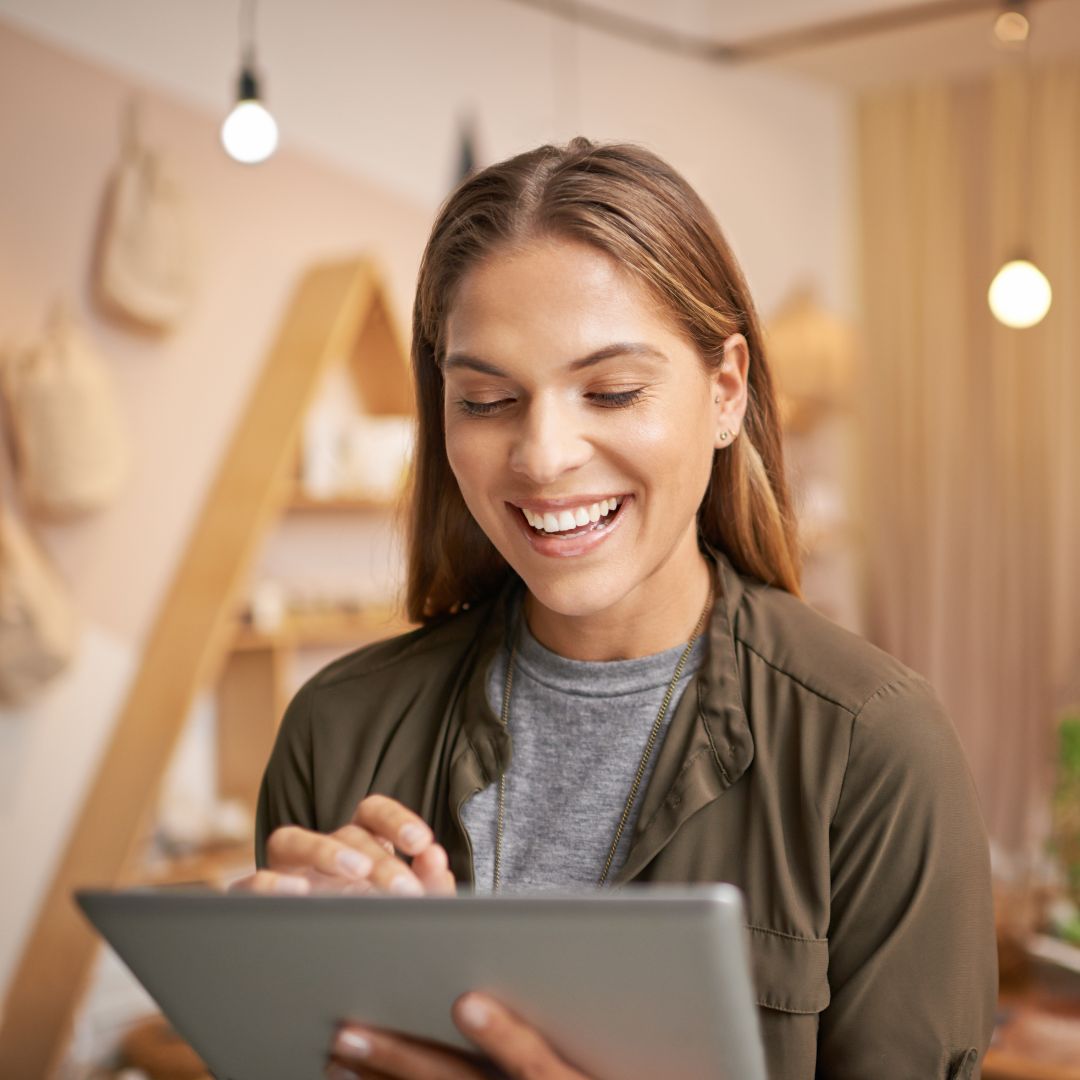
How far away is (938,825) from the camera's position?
3.61ft

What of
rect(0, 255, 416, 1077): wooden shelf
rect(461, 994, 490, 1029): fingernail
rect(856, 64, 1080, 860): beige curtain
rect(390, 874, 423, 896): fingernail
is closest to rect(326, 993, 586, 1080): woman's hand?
rect(461, 994, 490, 1029): fingernail

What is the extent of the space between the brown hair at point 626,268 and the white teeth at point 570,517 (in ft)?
0.58

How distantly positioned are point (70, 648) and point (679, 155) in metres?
3.00

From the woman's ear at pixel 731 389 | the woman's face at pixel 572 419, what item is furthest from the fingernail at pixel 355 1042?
the woman's ear at pixel 731 389

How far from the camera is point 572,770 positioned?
126 cm

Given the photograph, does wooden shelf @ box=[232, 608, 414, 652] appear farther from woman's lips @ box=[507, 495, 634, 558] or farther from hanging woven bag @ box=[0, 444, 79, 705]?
woman's lips @ box=[507, 495, 634, 558]

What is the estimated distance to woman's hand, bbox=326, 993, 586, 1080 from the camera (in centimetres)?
89

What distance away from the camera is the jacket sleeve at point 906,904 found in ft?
3.60

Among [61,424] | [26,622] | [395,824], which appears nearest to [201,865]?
[26,622]

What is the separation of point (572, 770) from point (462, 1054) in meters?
0.35

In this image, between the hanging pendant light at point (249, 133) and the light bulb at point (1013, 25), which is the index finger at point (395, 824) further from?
the light bulb at point (1013, 25)

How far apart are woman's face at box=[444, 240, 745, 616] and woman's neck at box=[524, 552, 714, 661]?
0.07 metres

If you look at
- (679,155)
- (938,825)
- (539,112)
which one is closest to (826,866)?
(938,825)

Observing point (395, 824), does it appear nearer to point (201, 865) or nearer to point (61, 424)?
point (61, 424)
